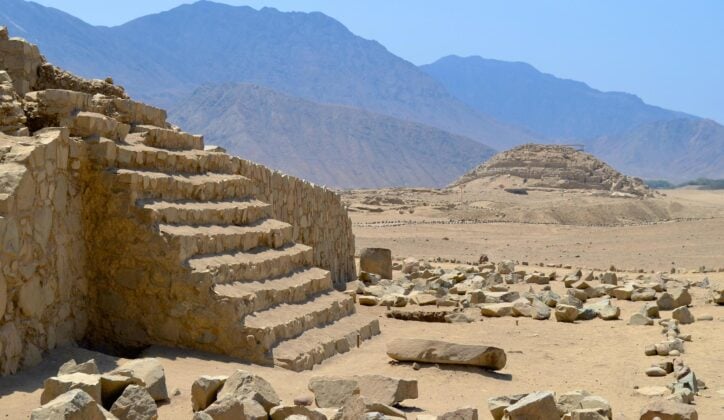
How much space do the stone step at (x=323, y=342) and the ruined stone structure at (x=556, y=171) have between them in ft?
147

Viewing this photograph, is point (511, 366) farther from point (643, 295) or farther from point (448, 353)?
point (643, 295)

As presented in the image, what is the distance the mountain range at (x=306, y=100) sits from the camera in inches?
4323

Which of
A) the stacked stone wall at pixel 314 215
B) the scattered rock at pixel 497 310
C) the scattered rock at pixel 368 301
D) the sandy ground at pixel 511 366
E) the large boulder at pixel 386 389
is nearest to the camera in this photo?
the large boulder at pixel 386 389

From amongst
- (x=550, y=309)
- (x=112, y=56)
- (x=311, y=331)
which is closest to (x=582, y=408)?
(x=311, y=331)

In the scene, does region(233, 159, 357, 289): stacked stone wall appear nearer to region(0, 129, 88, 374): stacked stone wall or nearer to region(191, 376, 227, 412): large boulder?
region(0, 129, 88, 374): stacked stone wall

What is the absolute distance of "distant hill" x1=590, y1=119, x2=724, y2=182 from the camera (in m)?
173

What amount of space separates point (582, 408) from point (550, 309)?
6.68m

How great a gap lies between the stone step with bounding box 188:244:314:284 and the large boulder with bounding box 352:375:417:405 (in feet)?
7.14

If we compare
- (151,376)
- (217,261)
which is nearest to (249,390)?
(151,376)

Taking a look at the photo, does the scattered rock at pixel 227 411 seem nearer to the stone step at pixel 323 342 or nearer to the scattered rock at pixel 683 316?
the stone step at pixel 323 342

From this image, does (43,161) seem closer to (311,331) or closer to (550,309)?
(311,331)

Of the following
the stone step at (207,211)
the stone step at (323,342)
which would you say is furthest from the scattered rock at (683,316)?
the stone step at (207,211)

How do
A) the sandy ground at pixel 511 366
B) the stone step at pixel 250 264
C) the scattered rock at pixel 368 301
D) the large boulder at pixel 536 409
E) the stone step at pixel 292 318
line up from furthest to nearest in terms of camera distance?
the scattered rock at pixel 368 301 < the stone step at pixel 250 264 < the stone step at pixel 292 318 < the sandy ground at pixel 511 366 < the large boulder at pixel 536 409

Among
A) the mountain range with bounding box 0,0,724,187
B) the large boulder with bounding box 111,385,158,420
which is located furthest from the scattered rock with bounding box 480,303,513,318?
the mountain range with bounding box 0,0,724,187
